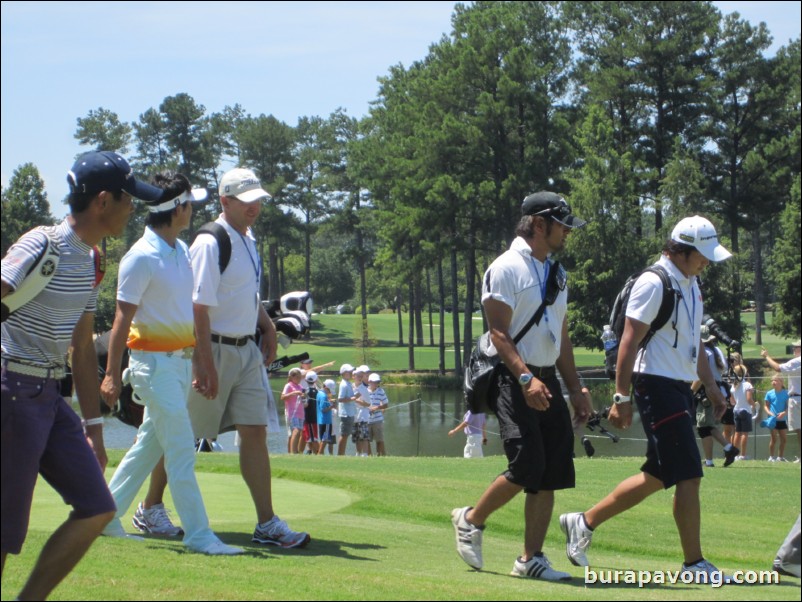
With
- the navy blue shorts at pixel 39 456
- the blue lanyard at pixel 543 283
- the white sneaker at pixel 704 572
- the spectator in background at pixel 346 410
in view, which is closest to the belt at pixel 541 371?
the blue lanyard at pixel 543 283

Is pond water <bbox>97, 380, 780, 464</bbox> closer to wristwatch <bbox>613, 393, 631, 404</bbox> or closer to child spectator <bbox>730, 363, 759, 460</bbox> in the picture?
child spectator <bbox>730, 363, 759, 460</bbox>

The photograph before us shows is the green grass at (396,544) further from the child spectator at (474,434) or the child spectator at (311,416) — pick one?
the child spectator at (311,416)

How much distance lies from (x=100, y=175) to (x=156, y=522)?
10.2 feet

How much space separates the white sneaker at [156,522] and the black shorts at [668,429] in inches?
Result: 116

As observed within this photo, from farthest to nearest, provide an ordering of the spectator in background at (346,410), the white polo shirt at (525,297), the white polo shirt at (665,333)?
1. the spectator in background at (346,410)
2. the white polo shirt at (665,333)
3. the white polo shirt at (525,297)

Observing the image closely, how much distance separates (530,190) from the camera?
58.8 meters

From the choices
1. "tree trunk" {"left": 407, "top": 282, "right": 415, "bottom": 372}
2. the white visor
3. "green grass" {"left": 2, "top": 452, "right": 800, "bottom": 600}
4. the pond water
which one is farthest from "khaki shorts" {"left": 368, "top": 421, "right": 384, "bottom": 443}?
"tree trunk" {"left": 407, "top": 282, "right": 415, "bottom": 372}

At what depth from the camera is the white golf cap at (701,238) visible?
22.0 ft

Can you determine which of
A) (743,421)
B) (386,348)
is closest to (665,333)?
(743,421)

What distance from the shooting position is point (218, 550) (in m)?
6.24

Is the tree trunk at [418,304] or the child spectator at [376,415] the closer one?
the child spectator at [376,415]

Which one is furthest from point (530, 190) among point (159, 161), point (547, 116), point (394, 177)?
point (159, 161)

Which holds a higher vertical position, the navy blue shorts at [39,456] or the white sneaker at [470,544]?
the navy blue shorts at [39,456]

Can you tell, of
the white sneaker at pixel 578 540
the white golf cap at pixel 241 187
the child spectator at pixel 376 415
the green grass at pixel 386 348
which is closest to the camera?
the white sneaker at pixel 578 540
